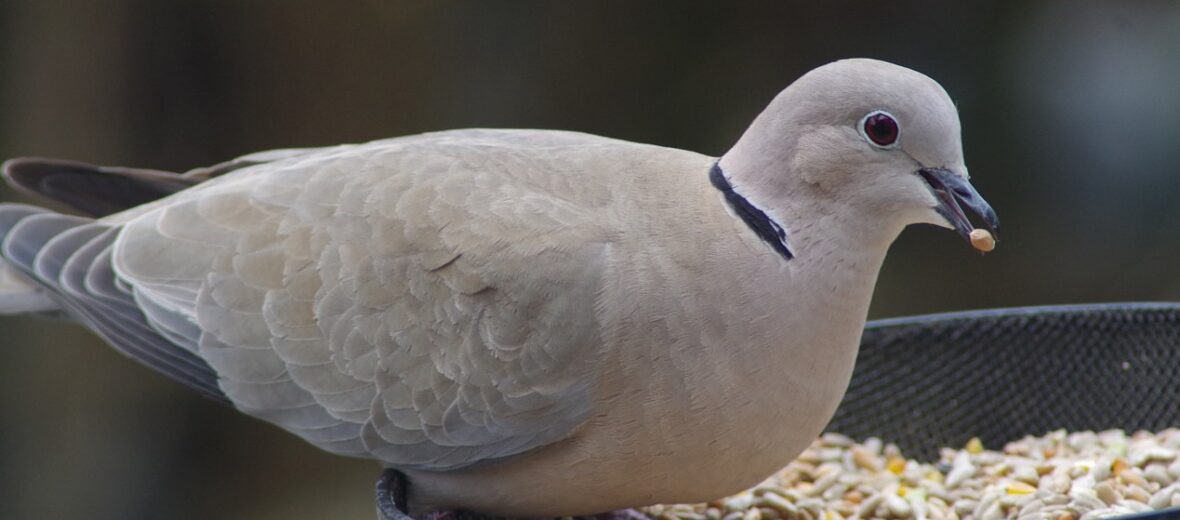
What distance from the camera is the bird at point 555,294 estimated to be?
7.46ft

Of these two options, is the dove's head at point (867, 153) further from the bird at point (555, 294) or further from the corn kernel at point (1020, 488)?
the corn kernel at point (1020, 488)

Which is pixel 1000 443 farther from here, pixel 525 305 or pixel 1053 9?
pixel 1053 9

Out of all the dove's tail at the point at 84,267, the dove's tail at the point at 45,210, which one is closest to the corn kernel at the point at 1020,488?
the dove's tail at the point at 84,267

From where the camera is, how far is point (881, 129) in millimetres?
2213

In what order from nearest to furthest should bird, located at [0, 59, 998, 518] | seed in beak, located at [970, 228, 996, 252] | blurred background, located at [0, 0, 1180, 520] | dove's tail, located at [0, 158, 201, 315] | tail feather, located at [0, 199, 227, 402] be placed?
seed in beak, located at [970, 228, 996, 252]
bird, located at [0, 59, 998, 518]
tail feather, located at [0, 199, 227, 402]
dove's tail, located at [0, 158, 201, 315]
blurred background, located at [0, 0, 1180, 520]

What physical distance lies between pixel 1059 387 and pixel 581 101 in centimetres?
329

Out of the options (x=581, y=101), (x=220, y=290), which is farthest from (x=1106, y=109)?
(x=220, y=290)

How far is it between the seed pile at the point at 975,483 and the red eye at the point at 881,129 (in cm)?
82

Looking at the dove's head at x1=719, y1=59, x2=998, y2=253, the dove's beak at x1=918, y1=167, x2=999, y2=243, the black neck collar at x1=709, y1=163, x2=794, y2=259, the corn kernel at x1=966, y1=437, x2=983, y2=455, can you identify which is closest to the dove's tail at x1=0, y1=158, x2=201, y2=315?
the black neck collar at x1=709, y1=163, x2=794, y2=259

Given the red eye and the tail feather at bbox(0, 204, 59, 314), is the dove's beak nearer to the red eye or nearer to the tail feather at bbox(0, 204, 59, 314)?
the red eye

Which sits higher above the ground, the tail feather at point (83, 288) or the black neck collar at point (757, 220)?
the black neck collar at point (757, 220)

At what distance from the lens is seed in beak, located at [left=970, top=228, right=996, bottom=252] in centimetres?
215

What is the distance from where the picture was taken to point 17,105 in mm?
5043

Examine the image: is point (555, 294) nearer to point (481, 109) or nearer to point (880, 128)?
point (880, 128)
